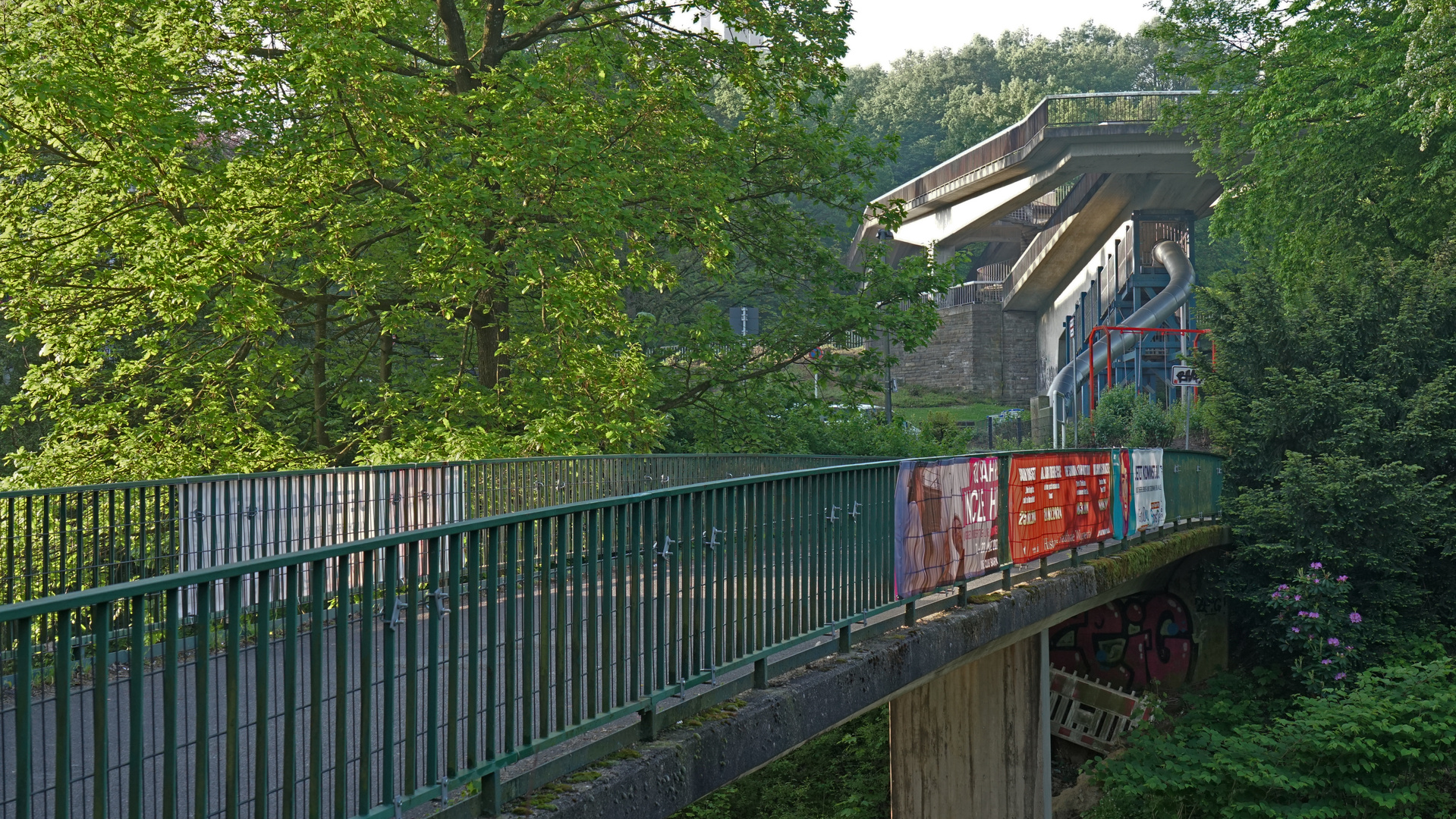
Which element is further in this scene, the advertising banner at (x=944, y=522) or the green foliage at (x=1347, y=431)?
the green foliage at (x=1347, y=431)

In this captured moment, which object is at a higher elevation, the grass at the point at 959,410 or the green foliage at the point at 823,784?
the grass at the point at 959,410

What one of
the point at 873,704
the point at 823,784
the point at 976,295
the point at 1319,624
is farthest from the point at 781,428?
the point at 976,295

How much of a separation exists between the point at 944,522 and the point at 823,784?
11074mm

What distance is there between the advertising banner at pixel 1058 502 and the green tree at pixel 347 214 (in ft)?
19.6

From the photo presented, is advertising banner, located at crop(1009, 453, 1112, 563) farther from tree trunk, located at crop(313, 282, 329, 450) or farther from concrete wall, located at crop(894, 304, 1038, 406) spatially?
concrete wall, located at crop(894, 304, 1038, 406)

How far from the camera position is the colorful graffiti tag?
18.9 m

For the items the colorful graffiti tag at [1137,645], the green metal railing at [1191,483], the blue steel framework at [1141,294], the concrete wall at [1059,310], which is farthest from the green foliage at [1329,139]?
the concrete wall at [1059,310]

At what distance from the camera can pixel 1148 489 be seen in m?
15.3

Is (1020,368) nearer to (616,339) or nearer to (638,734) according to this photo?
(616,339)

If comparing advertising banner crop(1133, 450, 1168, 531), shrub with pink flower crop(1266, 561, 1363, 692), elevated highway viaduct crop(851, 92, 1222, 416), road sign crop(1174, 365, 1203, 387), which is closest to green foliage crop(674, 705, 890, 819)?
advertising banner crop(1133, 450, 1168, 531)

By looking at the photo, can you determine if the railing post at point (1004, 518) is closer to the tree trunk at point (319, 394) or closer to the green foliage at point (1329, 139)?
the tree trunk at point (319, 394)

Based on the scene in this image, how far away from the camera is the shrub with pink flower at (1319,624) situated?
52.3ft

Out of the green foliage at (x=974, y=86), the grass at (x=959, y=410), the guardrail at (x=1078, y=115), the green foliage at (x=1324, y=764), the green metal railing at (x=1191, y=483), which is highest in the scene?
the green foliage at (x=974, y=86)

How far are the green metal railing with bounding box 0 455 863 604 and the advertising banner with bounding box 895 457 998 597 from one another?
2961mm
